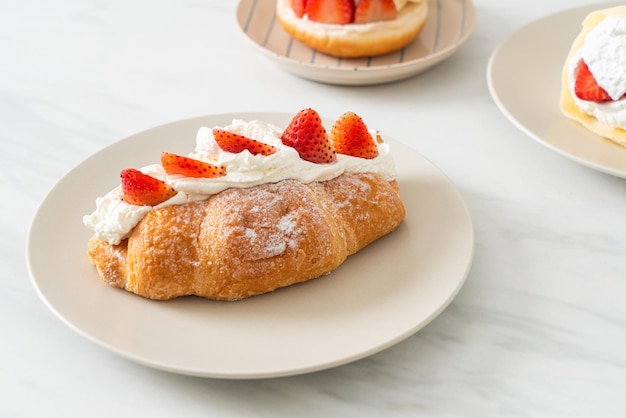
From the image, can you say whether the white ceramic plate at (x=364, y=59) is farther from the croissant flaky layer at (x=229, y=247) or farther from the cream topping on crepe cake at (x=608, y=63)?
the croissant flaky layer at (x=229, y=247)

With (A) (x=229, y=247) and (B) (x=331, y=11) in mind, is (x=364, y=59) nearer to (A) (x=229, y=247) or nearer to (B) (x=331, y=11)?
(B) (x=331, y=11)

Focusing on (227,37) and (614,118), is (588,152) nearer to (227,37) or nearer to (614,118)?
(614,118)

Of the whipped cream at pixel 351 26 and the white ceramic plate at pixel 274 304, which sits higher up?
the whipped cream at pixel 351 26

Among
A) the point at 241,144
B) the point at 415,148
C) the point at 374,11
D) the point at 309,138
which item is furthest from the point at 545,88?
the point at 241,144

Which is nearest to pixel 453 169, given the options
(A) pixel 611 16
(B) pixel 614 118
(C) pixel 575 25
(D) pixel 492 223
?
(D) pixel 492 223

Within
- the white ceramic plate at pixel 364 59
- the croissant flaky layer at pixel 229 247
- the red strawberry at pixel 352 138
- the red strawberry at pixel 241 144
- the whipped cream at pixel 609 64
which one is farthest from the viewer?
the white ceramic plate at pixel 364 59

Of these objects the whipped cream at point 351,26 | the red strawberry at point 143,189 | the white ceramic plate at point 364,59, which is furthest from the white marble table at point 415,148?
the red strawberry at point 143,189

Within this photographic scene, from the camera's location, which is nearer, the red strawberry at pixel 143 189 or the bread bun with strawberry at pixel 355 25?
the red strawberry at pixel 143 189
